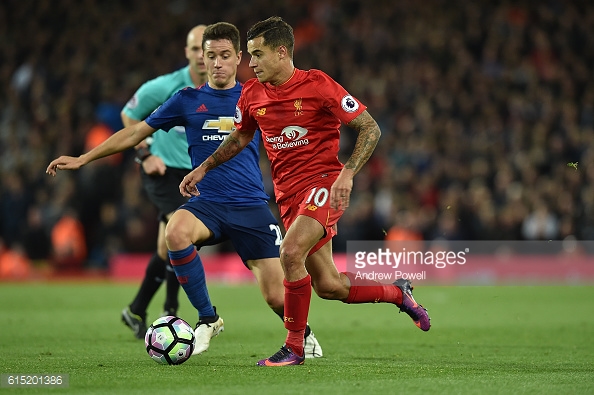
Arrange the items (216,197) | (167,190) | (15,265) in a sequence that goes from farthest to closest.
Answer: (15,265) < (167,190) < (216,197)

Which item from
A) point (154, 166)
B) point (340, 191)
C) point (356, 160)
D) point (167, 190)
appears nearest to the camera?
point (340, 191)

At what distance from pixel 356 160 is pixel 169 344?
1755 millimetres

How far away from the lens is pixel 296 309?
657 centimetres

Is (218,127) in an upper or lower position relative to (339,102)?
lower

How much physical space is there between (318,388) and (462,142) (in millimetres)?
13796

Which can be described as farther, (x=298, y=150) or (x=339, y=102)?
(x=298, y=150)

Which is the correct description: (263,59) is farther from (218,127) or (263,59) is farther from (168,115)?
(168,115)

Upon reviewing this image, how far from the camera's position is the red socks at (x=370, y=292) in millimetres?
7156

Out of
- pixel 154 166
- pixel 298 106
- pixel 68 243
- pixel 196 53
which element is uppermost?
pixel 196 53

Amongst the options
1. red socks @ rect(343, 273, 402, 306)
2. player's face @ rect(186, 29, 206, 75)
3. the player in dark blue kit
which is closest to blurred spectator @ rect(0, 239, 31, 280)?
player's face @ rect(186, 29, 206, 75)

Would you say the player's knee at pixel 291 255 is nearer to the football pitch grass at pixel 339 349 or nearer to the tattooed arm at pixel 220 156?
the football pitch grass at pixel 339 349

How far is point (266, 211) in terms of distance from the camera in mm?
7469

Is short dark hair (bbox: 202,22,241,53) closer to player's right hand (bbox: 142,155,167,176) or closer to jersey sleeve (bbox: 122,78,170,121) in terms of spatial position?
jersey sleeve (bbox: 122,78,170,121)

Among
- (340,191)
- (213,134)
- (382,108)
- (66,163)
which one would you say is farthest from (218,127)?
(382,108)
